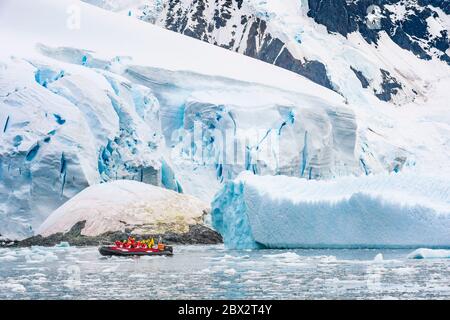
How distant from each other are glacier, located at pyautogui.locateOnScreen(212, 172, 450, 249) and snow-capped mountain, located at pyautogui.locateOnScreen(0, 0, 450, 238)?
25.9ft

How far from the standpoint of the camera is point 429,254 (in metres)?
21.1

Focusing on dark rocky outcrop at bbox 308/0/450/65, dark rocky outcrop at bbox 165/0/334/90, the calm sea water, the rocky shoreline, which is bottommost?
the rocky shoreline

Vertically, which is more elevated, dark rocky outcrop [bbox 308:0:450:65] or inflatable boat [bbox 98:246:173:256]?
dark rocky outcrop [bbox 308:0:450:65]

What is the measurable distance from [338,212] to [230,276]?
24.4ft

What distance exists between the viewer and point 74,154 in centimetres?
3238

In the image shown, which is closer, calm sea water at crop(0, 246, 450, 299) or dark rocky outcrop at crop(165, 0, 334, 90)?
calm sea water at crop(0, 246, 450, 299)

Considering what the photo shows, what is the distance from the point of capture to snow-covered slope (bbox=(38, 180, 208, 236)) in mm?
29641

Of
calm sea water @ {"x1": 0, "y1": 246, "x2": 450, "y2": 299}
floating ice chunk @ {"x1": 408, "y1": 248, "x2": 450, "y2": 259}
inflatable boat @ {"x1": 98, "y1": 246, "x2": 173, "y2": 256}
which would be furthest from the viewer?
inflatable boat @ {"x1": 98, "y1": 246, "x2": 173, "y2": 256}

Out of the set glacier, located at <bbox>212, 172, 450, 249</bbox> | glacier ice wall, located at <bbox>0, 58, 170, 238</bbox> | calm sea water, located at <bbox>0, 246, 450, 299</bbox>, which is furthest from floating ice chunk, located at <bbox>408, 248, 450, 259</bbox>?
glacier ice wall, located at <bbox>0, 58, 170, 238</bbox>

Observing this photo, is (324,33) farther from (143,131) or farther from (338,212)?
(338,212)

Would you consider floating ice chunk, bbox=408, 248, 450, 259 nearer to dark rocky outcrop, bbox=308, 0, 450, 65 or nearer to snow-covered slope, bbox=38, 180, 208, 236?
snow-covered slope, bbox=38, 180, 208, 236

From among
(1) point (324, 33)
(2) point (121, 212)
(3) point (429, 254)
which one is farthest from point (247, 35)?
(3) point (429, 254)

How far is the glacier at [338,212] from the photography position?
74.9 ft

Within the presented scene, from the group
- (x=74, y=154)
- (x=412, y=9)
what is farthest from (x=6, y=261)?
(x=412, y=9)
